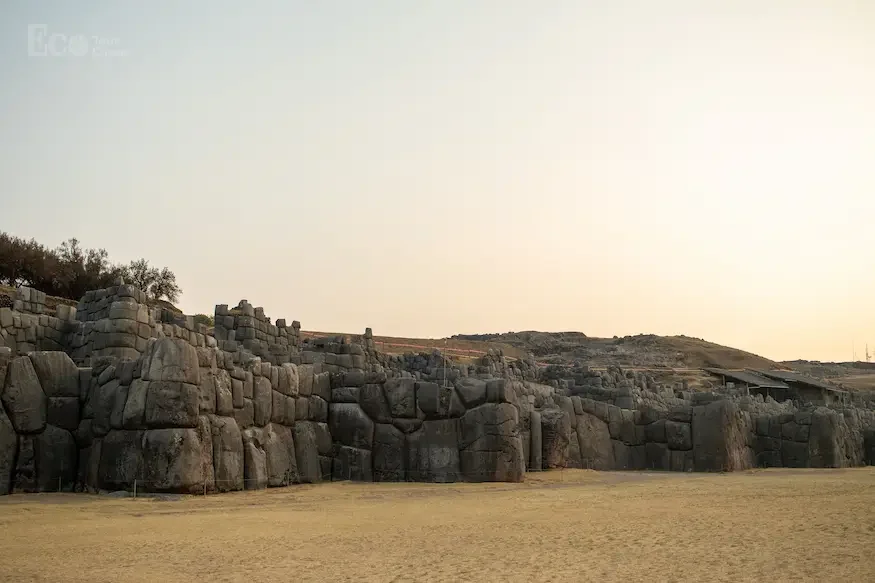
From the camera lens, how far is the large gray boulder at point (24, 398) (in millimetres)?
11031

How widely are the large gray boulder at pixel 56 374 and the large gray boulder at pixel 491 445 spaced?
6189 mm

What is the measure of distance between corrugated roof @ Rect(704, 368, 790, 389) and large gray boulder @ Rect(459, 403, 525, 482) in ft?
119

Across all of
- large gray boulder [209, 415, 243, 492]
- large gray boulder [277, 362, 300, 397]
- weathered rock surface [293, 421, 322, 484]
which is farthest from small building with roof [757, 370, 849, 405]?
large gray boulder [209, 415, 243, 492]

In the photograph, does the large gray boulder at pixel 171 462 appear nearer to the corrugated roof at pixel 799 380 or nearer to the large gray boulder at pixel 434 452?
the large gray boulder at pixel 434 452

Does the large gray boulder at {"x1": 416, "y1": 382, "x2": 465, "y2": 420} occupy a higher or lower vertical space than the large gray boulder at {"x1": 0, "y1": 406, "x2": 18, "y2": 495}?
higher

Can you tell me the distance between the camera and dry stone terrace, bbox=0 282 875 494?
11.0 metres

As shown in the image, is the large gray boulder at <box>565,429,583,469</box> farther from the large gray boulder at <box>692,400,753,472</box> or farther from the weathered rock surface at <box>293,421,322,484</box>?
the weathered rock surface at <box>293,421,322,484</box>

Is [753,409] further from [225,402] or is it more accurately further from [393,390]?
[225,402]

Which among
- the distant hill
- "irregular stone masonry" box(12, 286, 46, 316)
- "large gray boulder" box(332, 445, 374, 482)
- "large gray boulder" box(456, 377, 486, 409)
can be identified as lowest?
"large gray boulder" box(332, 445, 374, 482)

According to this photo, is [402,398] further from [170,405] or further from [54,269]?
[54,269]

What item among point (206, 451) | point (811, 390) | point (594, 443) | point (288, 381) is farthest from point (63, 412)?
point (811, 390)

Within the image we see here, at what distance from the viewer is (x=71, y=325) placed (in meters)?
18.4

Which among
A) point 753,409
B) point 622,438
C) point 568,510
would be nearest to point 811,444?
point 753,409

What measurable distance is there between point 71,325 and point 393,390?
8.01 m
